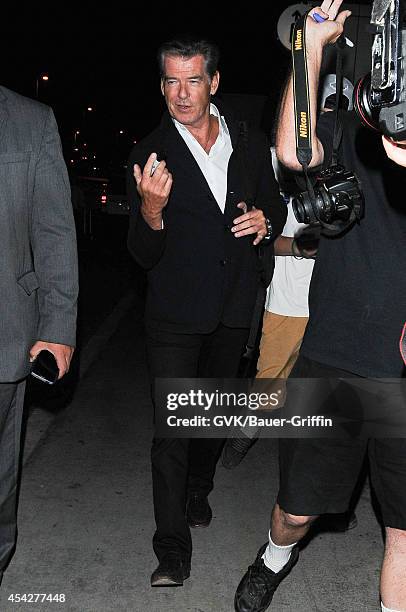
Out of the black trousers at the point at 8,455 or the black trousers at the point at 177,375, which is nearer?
the black trousers at the point at 8,455

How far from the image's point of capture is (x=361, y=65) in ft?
25.2

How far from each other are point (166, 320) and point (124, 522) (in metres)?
1.05

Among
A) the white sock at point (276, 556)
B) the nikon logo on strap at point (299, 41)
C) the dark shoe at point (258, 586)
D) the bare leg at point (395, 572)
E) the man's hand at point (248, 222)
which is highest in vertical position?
the nikon logo on strap at point (299, 41)

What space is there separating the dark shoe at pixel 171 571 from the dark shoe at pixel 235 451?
4.07 ft

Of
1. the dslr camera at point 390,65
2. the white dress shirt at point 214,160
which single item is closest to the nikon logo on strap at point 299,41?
the dslr camera at point 390,65

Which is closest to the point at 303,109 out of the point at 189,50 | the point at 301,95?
the point at 301,95

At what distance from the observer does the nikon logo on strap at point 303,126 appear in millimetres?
2795

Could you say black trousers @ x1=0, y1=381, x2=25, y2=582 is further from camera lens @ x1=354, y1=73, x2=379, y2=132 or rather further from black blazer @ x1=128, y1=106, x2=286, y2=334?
camera lens @ x1=354, y1=73, x2=379, y2=132

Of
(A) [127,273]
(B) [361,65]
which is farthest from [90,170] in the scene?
(B) [361,65]

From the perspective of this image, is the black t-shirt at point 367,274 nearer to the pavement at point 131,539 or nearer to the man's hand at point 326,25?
the man's hand at point 326,25

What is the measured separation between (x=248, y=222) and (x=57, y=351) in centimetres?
107

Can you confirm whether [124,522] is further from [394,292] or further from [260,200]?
[394,292]

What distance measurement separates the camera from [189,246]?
3.78m

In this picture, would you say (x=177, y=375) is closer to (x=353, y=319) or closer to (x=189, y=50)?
(x=353, y=319)
